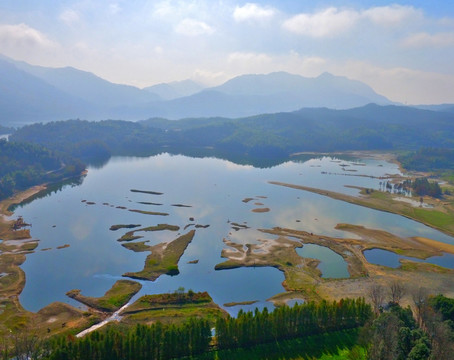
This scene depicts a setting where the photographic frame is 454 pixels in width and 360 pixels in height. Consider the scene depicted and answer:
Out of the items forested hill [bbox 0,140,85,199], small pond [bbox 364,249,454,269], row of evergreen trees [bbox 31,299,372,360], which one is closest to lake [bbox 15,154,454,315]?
small pond [bbox 364,249,454,269]

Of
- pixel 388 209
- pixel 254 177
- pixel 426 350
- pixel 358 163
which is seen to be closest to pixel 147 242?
pixel 426 350

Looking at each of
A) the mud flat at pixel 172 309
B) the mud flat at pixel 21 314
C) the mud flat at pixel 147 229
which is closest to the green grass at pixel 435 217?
the mud flat at pixel 147 229

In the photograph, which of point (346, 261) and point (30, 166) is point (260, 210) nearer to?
point (346, 261)

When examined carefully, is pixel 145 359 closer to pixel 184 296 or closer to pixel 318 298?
pixel 184 296

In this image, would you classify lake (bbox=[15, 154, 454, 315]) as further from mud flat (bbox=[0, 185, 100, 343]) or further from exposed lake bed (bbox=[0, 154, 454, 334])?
mud flat (bbox=[0, 185, 100, 343])

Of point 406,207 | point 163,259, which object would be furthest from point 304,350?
point 406,207

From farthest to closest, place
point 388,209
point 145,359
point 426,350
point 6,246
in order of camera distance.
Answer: point 388,209, point 6,246, point 145,359, point 426,350
